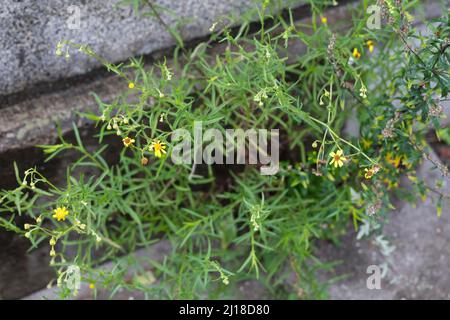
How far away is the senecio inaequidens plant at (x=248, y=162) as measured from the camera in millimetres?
1633

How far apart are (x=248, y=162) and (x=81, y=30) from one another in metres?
0.70

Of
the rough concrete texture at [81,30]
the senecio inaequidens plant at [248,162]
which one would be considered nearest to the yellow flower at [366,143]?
the senecio inaequidens plant at [248,162]

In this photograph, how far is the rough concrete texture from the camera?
1.75 meters

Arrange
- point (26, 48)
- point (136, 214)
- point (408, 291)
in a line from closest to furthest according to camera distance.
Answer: point (26, 48)
point (136, 214)
point (408, 291)

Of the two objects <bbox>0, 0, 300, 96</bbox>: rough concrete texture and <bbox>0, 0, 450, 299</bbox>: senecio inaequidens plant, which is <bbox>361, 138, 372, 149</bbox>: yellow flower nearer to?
<bbox>0, 0, 450, 299</bbox>: senecio inaequidens plant

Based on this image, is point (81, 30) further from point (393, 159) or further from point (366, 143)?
point (393, 159)

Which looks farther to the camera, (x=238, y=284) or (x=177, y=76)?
(x=238, y=284)

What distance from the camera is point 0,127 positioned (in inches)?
70.7

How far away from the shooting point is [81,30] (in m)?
1.84

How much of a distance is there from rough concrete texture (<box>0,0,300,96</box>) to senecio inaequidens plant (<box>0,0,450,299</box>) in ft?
0.17

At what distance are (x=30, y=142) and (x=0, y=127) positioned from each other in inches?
3.9

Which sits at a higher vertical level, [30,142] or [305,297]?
[30,142]
